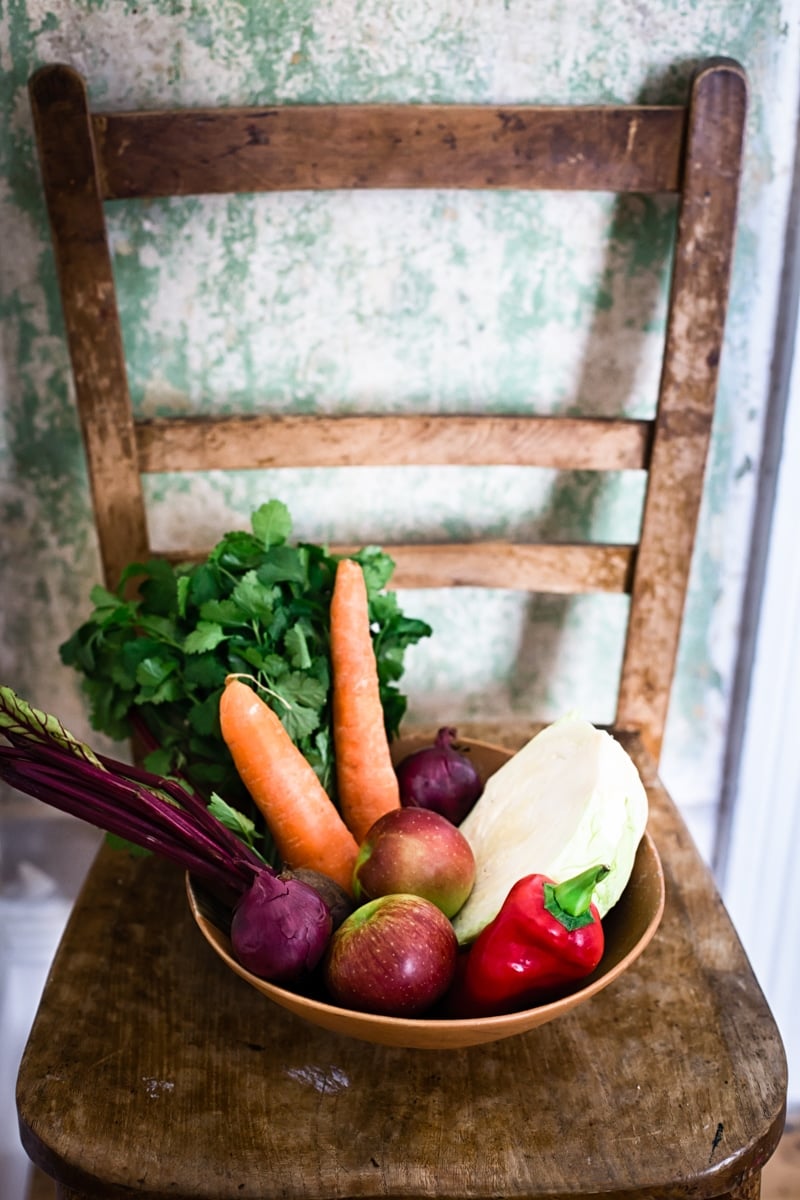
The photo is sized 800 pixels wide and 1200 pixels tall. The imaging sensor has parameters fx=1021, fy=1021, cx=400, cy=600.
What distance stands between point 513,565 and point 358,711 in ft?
0.92

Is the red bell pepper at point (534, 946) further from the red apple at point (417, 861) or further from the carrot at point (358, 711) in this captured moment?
the carrot at point (358, 711)

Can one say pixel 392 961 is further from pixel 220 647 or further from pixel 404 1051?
pixel 220 647

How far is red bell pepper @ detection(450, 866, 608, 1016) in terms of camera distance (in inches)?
24.7

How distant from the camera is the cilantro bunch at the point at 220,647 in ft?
2.74

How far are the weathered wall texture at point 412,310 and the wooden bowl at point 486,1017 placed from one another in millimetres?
475

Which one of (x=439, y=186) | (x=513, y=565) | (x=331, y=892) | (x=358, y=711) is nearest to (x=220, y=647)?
(x=358, y=711)

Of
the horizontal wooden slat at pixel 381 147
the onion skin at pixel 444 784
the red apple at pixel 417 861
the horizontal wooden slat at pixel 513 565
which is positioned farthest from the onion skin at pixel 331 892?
the horizontal wooden slat at pixel 381 147

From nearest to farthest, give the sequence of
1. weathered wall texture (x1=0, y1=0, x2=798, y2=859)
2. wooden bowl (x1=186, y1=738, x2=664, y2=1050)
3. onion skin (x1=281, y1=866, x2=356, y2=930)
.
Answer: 1. wooden bowl (x1=186, y1=738, x2=664, y2=1050)
2. onion skin (x1=281, y1=866, x2=356, y2=930)
3. weathered wall texture (x1=0, y1=0, x2=798, y2=859)

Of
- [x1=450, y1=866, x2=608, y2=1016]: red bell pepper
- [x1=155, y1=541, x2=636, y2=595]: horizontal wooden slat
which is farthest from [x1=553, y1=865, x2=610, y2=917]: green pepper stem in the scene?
[x1=155, y1=541, x2=636, y2=595]: horizontal wooden slat

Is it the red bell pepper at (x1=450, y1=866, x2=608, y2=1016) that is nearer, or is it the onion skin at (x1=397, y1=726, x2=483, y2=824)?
the red bell pepper at (x1=450, y1=866, x2=608, y2=1016)

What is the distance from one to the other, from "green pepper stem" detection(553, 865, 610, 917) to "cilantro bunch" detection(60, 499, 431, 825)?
11.5 inches

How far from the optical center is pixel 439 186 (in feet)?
3.00

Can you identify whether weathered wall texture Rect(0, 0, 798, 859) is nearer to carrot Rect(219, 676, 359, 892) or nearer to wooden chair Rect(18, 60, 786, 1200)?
wooden chair Rect(18, 60, 786, 1200)

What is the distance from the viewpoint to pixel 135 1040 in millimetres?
717
